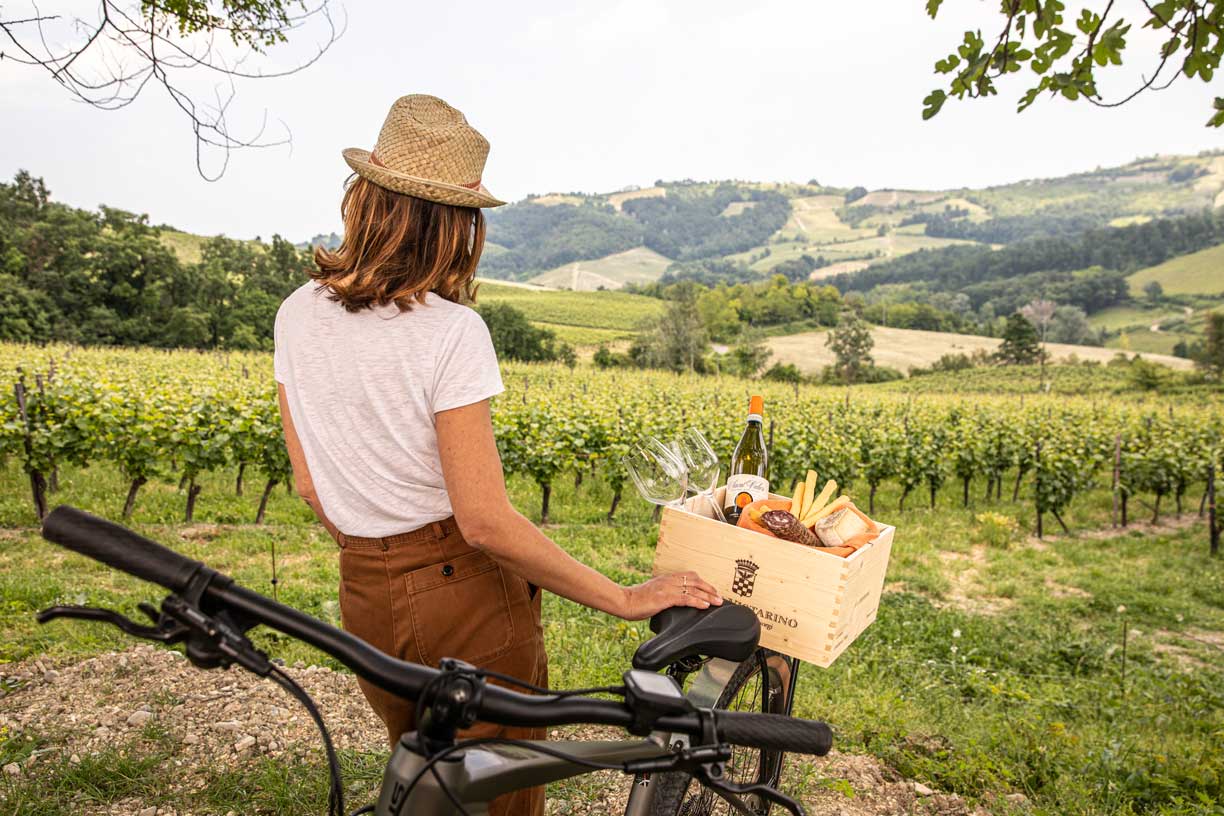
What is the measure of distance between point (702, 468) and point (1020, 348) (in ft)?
234

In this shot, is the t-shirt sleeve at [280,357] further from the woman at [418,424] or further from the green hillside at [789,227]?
the green hillside at [789,227]

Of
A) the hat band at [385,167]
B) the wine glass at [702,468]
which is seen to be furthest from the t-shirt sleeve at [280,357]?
the wine glass at [702,468]

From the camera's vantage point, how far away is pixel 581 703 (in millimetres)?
1044

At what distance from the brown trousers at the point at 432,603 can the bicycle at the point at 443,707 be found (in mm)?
522

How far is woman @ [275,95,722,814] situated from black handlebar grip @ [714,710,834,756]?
53cm

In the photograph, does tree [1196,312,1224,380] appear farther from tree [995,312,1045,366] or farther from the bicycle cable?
the bicycle cable

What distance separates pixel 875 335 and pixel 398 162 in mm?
81995

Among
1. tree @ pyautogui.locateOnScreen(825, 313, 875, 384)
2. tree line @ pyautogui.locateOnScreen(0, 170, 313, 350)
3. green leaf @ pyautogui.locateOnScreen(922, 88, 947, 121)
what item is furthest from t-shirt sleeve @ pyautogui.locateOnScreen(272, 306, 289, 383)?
tree @ pyautogui.locateOnScreen(825, 313, 875, 384)

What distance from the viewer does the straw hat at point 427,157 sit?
158 centimetres

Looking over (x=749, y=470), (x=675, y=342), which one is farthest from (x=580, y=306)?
(x=749, y=470)

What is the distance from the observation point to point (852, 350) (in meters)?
67.0

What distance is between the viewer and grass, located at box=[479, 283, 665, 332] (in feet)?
253

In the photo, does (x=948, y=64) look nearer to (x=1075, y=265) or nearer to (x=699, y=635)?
(x=699, y=635)

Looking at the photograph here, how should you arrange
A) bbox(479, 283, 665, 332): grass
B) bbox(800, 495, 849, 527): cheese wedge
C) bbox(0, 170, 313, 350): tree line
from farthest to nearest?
bbox(479, 283, 665, 332): grass
bbox(0, 170, 313, 350): tree line
bbox(800, 495, 849, 527): cheese wedge
